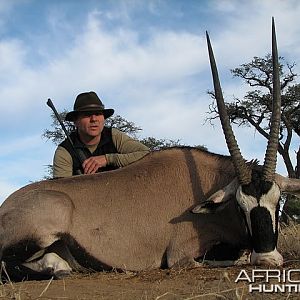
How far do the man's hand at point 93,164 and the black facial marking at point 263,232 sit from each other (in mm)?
1720

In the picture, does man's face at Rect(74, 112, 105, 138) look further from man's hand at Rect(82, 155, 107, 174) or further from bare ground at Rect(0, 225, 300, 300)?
bare ground at Rect(0, 225, 300, 300)

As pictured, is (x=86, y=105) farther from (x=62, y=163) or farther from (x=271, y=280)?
(x=271, y=280)

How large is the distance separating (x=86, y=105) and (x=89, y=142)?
368 millimetres

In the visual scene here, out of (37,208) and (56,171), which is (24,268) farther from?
(56,171)

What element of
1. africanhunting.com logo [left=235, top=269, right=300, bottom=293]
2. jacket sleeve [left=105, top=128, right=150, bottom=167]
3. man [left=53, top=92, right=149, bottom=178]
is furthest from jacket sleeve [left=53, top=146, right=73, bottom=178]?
africanhunting.com logo [left=235, top=269, right=300, bottom=293]

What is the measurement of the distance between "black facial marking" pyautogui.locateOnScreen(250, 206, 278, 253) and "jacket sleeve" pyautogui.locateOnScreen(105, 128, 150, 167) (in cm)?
167

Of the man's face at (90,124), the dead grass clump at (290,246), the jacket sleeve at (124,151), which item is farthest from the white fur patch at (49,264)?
the dead grass clump at (290,246)

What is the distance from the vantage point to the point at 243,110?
20.1 meters

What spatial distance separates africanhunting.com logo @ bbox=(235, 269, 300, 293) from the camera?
318cm

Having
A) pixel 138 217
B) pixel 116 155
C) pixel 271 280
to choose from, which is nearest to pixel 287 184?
pixel 138 217

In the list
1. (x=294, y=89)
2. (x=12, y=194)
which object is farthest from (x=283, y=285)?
(x=294, y=89)

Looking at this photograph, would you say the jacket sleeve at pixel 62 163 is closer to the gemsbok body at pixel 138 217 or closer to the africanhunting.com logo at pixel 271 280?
the gemsbok body at pixel 138 217

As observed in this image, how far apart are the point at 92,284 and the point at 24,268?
0.96 meters

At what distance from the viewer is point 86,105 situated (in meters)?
5.96
